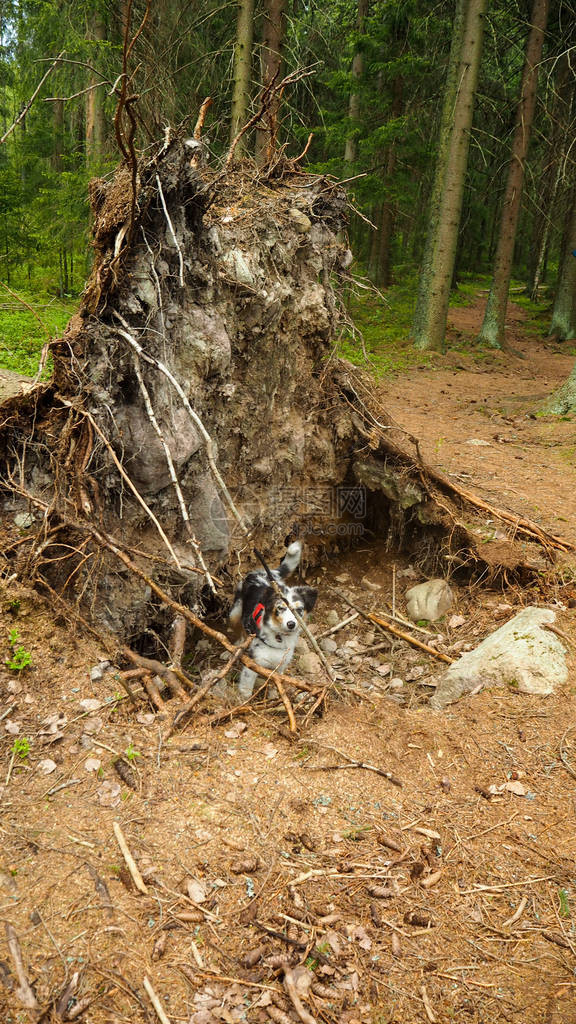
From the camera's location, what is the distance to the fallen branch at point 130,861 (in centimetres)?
242

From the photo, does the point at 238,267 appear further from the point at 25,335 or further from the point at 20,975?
the point at 25,335

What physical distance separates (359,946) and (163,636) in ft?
10.8

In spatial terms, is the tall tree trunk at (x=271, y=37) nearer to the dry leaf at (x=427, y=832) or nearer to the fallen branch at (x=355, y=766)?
the fallen branch at (x=355, y=766)

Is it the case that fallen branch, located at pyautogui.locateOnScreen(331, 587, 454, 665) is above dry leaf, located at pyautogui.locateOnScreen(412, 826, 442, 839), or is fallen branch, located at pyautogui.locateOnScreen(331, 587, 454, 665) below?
below

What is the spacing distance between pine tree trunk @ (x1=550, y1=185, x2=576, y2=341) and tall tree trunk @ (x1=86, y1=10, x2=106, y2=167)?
13038mm

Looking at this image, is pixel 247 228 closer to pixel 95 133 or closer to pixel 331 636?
pixel 331 636

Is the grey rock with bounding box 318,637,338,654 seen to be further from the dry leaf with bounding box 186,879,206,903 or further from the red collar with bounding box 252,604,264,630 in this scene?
the dry leaf with bounding box 186,879,206,903

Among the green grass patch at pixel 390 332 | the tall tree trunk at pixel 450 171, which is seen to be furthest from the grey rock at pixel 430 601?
the tall tree trunk at pixel 450 171

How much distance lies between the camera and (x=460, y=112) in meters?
12.4

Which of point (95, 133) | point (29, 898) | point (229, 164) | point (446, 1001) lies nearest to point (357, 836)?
point (446, 1001)

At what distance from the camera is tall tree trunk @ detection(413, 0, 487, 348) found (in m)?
12.2

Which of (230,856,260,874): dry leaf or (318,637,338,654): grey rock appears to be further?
(318,637,338,654): grey rock

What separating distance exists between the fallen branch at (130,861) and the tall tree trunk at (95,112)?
11709 millimetres

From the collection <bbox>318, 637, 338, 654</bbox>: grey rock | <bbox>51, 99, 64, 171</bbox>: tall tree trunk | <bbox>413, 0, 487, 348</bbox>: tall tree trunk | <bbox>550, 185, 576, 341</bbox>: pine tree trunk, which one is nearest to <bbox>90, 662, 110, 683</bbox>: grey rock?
<bbox>318, 637, 338, 654</bbox>: grey rock
